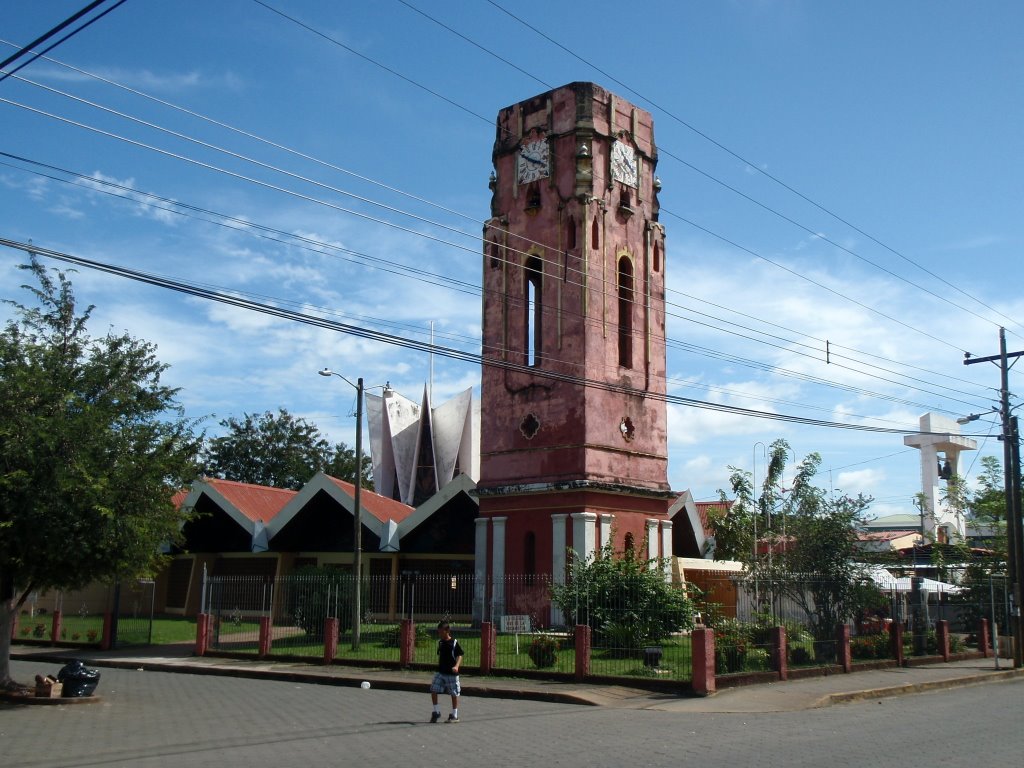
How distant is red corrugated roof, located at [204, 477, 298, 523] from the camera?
1602 inches

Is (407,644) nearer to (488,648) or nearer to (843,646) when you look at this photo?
(488,648)

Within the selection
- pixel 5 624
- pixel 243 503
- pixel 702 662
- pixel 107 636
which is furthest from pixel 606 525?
pixel 243 503

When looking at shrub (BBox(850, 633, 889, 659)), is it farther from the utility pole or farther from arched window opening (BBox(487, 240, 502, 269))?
arched window opening (BBox(487, 240, 502, 269))

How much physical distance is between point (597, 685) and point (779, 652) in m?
4.21

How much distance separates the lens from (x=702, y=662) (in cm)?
1947

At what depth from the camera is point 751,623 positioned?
75.3ft

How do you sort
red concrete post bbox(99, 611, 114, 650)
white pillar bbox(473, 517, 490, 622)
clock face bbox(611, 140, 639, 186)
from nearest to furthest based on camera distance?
red concrete post bbox(99, 611, 114, 650), white pillar bbox(473, 517, 490, 622), clock face bbox(611, 140, 639, 186)

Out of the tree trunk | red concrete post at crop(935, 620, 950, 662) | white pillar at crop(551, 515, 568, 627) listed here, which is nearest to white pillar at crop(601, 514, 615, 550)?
white pillar at crop(551, 515, 568, 627)

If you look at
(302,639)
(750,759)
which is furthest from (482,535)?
(750,759)

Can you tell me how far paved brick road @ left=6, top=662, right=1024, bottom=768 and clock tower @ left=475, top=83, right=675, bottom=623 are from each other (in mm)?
11372

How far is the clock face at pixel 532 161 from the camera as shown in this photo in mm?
32938

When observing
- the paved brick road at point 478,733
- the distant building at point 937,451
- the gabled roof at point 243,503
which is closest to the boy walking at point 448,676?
the paved brick road at point 478,733

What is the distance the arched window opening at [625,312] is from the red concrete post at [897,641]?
11.2 metres

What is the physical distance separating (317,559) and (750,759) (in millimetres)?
30247
